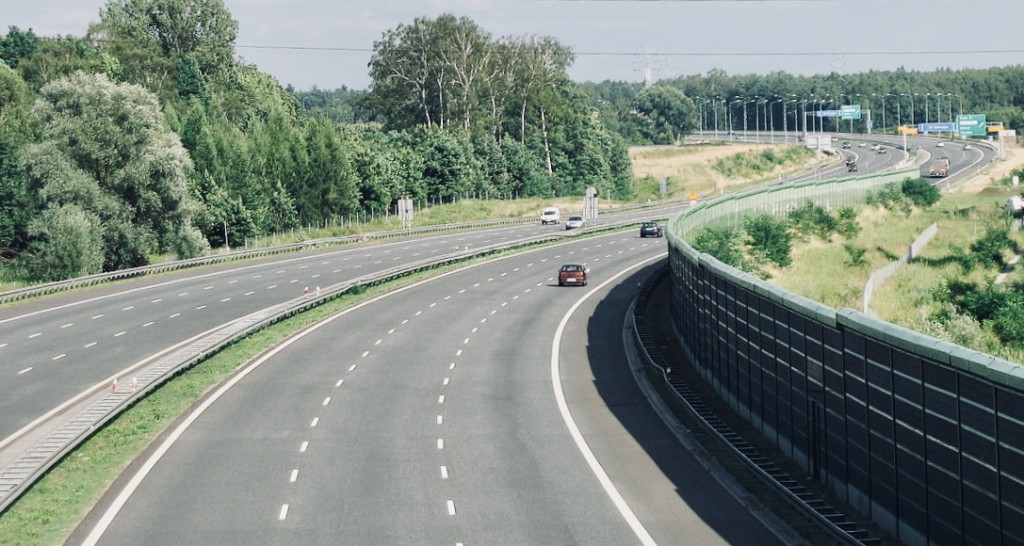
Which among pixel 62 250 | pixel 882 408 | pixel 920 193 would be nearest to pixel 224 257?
pixel 62 250

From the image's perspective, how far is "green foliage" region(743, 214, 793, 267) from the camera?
94062mm

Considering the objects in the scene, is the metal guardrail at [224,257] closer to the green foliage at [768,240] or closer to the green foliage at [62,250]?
the green foliage at [62,250]

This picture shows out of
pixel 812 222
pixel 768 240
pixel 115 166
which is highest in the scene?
pixel 115 166

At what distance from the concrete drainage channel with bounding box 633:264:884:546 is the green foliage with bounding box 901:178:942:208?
95.7m

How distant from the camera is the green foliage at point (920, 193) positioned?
452ft

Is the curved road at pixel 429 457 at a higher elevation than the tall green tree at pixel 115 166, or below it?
below

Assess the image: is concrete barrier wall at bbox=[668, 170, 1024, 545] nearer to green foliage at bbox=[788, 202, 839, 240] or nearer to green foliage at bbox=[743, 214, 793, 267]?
green foliage at bbox=[743, 214, 793, 267]

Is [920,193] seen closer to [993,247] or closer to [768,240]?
[993,247]

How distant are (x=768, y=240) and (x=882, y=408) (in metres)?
71.7

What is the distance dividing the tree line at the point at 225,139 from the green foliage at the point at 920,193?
52267 millimetres

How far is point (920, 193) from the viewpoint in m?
139

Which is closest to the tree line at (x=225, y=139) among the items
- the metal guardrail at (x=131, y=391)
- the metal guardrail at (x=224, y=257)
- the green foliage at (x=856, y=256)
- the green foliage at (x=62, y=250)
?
the green foliage at (x=62, y=250)

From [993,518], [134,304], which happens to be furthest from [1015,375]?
[134,304]

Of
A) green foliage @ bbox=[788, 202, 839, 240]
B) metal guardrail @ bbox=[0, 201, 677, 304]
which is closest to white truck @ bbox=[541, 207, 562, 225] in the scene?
metal guardrail @ bbox=[0, 201, 677, 304]
